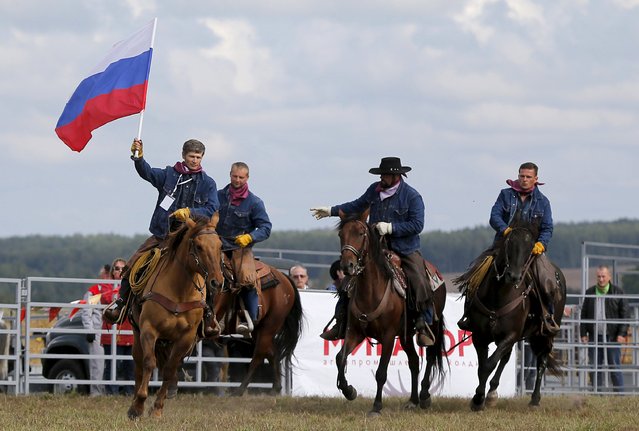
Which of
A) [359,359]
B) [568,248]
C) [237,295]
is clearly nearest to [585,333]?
[359,359]

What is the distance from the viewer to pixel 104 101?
535 inches

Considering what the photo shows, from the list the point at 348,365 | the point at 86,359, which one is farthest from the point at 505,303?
the point at 86,359

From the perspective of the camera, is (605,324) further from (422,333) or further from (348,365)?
(422,333)

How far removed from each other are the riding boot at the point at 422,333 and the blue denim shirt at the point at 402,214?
792mm

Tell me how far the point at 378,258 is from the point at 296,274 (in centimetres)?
504

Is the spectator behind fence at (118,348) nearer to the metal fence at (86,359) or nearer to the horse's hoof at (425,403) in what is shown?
the metal fence at (86,359)

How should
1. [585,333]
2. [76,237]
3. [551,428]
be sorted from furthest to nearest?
[76,237], [585,333], [551,428]

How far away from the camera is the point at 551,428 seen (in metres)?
11.4

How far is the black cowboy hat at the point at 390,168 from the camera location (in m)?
13.8

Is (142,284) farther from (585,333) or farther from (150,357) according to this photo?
(585,333)

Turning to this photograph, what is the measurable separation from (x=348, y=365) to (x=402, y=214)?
12.5 ft

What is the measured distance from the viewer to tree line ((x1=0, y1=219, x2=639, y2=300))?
301ft

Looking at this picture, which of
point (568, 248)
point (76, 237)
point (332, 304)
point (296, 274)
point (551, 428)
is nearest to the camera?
point (551, 428)

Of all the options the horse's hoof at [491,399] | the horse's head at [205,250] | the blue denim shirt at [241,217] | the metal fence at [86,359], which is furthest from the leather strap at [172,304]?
the horse's hoof at [491,399]
